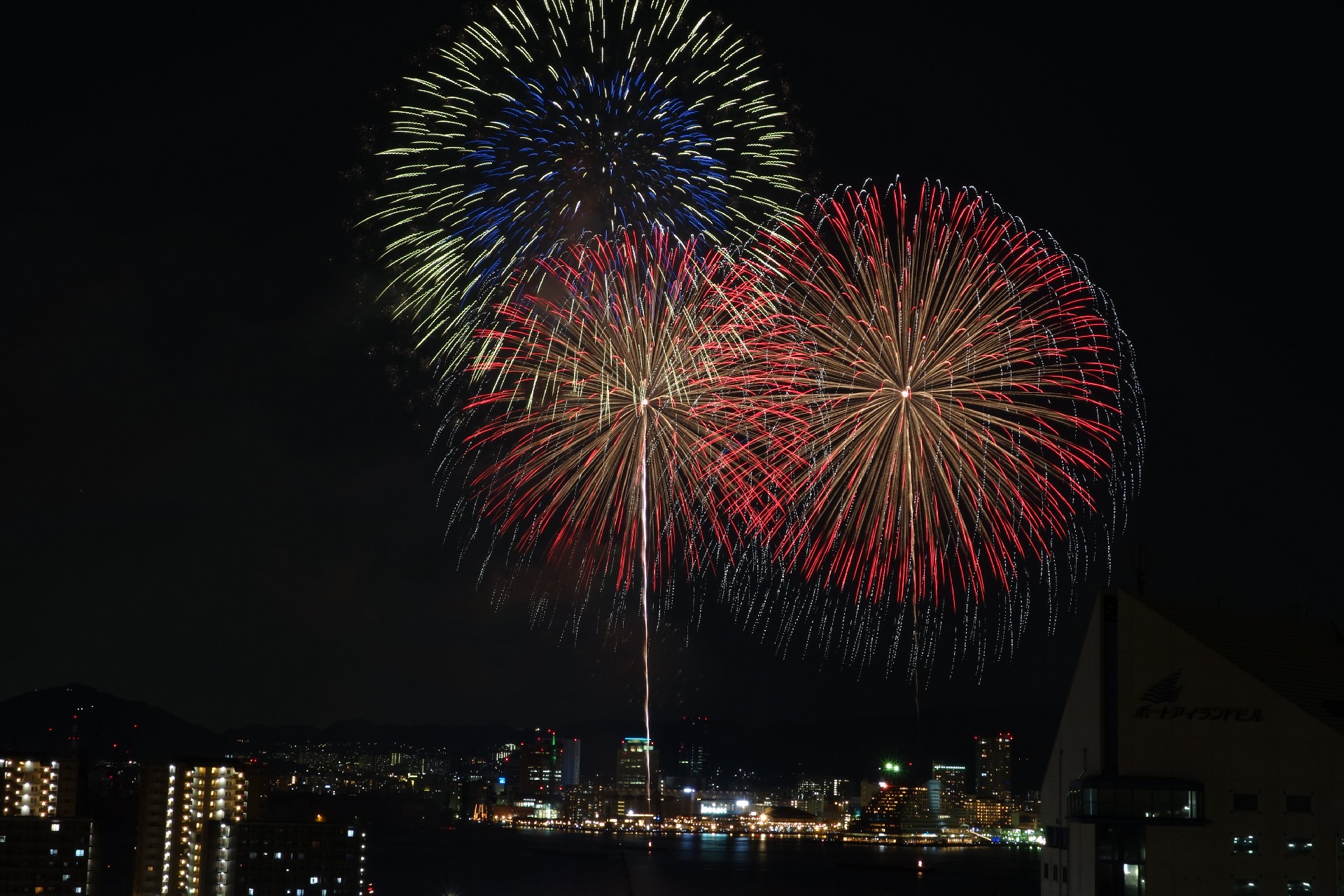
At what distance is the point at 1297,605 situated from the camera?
127 feet

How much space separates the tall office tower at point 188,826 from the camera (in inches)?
2248

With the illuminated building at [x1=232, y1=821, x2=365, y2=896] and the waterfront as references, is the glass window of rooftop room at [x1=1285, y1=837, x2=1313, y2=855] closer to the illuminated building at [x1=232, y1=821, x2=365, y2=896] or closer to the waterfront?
the illuminated building at [x1=232, y1=821, x2=365, y2=896]

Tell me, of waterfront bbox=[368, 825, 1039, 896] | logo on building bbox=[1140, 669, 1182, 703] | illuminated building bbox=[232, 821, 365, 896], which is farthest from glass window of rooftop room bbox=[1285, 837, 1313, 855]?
waterfront bbox=[368, 825, 1039, 896]

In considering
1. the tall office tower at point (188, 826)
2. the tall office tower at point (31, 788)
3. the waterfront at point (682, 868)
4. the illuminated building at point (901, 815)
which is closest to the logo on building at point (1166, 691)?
the tall office tower at point (188, 826)

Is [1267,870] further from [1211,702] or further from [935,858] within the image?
[935,858]

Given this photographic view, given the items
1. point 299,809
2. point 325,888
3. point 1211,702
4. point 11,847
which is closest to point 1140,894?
point 1211,702

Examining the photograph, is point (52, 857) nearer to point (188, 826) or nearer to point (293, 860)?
point (293, 860)

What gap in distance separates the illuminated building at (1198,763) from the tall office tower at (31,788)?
67.9 meters

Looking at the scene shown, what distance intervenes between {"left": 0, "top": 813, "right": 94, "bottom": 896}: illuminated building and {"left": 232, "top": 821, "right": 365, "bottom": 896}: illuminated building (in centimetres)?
601

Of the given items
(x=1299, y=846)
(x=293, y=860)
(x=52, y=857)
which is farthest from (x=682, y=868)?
(x=1299, y=846)

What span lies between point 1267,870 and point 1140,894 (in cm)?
287

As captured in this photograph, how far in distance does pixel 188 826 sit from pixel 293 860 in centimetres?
1232

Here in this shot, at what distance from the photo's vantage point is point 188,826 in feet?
217

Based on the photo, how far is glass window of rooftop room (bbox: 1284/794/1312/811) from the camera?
31.1 meters
